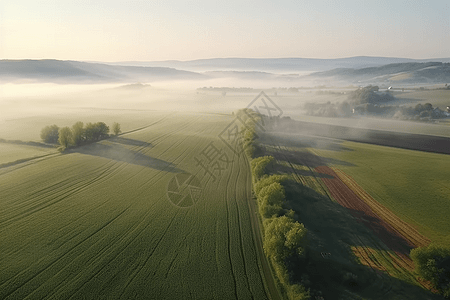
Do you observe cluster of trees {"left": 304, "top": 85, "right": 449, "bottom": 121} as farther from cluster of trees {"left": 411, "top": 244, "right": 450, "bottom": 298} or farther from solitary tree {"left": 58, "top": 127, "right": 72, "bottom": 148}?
solitary tree {"left": 58, "top": 127, "right": 72, "bottom": 148}

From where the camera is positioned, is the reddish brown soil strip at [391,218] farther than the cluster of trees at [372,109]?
No

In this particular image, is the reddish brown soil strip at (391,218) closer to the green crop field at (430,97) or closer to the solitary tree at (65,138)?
the solitary tree at (65,138)

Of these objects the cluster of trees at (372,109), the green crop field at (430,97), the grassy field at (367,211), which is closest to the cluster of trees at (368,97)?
the cluster of trees at (372,109)

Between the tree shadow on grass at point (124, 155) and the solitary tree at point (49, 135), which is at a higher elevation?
the solitary tree at point (49, 135)

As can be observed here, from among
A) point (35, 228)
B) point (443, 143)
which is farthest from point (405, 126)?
point (35, 228)

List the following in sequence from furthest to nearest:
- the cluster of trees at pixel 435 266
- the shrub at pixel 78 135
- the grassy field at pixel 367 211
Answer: the shrub at pixel 78 135
the grassy field at pixel 367 211
the cluster of trees at pixel 435 266

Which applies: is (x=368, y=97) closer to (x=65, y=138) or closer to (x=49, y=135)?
(x=65, y=138)
